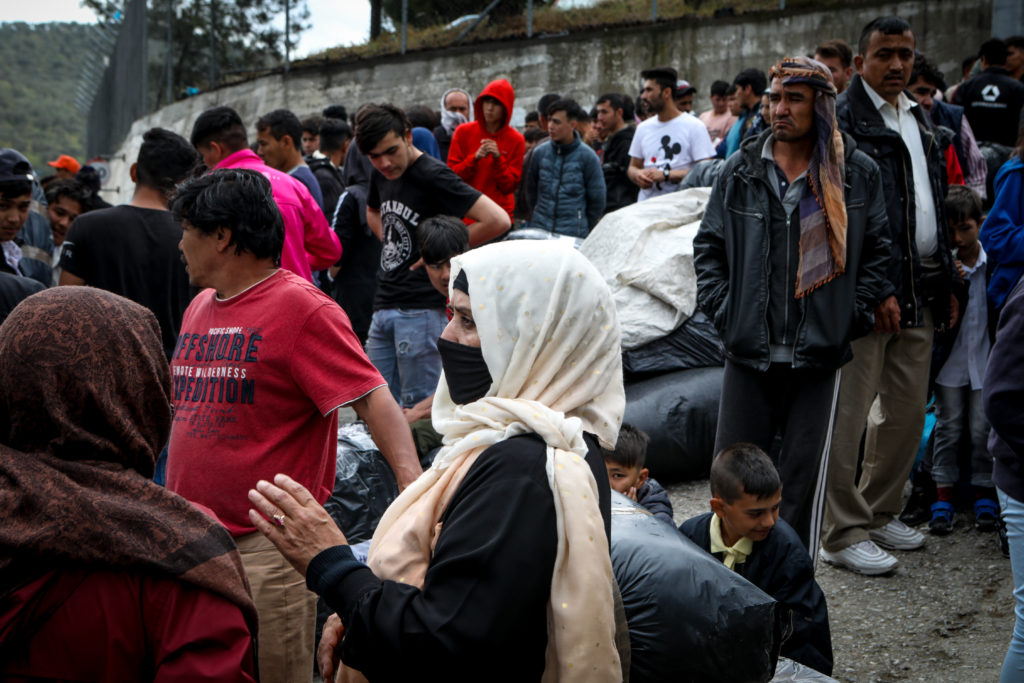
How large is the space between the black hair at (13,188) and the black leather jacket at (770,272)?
2945 mm

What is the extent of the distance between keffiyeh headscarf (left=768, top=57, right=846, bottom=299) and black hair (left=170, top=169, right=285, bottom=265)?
2038mm

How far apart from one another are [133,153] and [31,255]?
16.6m

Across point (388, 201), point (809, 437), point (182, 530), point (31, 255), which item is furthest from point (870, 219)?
point (31, 255)

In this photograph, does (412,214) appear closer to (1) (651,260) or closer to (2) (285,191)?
(2) (285,191)

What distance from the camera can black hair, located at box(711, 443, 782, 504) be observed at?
3.25 meters

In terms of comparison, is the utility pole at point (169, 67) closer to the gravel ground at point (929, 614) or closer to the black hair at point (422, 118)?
the black hair at point (422, 118)

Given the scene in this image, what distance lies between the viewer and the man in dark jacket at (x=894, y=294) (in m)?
4.17

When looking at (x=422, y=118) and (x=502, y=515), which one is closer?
(x=502, y=515)

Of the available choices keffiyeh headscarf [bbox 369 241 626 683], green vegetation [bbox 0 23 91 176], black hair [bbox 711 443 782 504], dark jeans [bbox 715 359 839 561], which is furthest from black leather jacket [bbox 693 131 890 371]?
green vegetation [bbox 0 23 91 176]

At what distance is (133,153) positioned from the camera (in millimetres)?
20453

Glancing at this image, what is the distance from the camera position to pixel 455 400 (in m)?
2.00

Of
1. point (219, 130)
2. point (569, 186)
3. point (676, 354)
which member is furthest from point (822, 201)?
point (569, 186)

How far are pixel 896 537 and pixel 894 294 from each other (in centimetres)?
125

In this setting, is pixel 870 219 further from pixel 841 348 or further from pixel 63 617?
pixel 63 617
